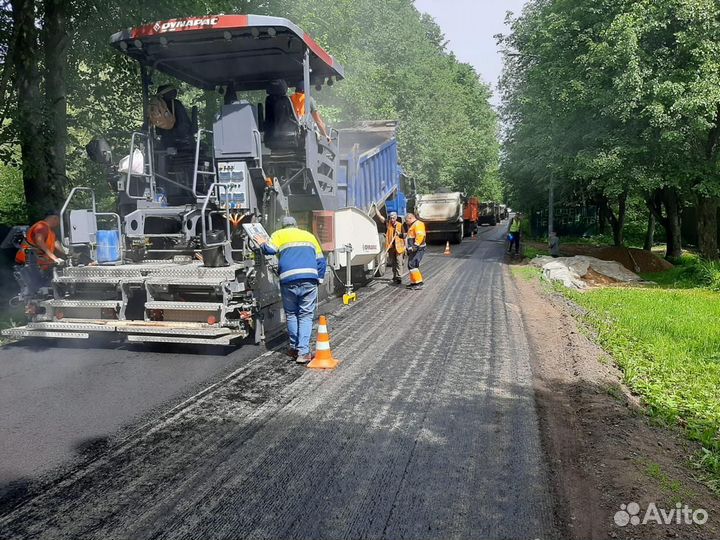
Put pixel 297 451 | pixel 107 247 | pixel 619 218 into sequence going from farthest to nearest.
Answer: pixel 619 218 < pixel 107 247 < pixel 297 451

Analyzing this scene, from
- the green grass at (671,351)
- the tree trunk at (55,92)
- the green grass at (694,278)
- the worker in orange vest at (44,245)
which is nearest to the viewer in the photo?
the green grass at (671,351)

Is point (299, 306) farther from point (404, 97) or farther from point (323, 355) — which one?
point (404, 97)

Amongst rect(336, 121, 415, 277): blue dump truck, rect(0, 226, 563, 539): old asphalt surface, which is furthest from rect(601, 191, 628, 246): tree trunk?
rect(0, 226, 563, 539): old asphalt surface

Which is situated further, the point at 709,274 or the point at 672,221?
the point at 672,221

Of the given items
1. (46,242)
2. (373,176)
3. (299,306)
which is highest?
(373,176)

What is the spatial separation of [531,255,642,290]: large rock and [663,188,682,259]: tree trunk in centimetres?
435

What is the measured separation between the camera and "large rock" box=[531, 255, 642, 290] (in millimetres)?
13383

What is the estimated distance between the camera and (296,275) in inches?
232

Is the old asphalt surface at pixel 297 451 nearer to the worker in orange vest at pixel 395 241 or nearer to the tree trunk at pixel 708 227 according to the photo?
the worker in orange vest at pixel 395 241

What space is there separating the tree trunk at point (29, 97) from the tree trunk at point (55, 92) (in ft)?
0.62

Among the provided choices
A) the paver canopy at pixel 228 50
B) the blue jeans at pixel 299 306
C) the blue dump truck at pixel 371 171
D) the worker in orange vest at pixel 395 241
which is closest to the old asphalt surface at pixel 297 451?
the blue jeans at pixel 299 306

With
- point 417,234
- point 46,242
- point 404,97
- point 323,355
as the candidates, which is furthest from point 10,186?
point 323,355

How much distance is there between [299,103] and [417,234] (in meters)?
4.96

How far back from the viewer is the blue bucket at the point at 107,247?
21.8 feet
